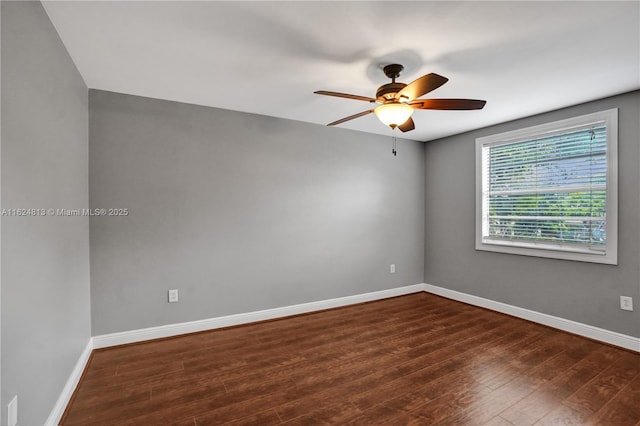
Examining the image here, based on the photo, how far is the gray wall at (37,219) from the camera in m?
1.33

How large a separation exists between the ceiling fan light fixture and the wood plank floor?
197cm

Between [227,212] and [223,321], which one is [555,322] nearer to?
[223,321]

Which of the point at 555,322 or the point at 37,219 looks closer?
the point at 37,219

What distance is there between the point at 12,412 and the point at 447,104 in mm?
2950

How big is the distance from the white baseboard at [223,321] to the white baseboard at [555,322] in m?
1.01

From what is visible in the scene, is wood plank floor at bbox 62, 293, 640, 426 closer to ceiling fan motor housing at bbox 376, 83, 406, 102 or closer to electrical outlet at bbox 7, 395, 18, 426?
electrical outlet at bbox 7, 395, 18, 426

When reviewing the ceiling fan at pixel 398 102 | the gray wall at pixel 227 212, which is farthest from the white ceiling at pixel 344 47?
the gray wall at pixel 227 212

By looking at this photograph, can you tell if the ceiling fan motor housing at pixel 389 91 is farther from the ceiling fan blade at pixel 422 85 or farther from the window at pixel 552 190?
the window at pixel 552 190

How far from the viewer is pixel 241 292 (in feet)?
11.4

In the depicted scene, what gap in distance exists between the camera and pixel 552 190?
11.2 ft

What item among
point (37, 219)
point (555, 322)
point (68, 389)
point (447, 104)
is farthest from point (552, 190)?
point (68, 389)

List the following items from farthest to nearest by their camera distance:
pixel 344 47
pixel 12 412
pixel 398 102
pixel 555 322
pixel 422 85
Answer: pixel 555 322, pixel 398 102, pixel 344 47, pixel 422 85, pixel 12 412

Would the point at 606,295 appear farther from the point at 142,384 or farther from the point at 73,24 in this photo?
the point at 73,24

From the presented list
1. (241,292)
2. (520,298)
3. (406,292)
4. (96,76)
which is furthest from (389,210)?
(96,76)
